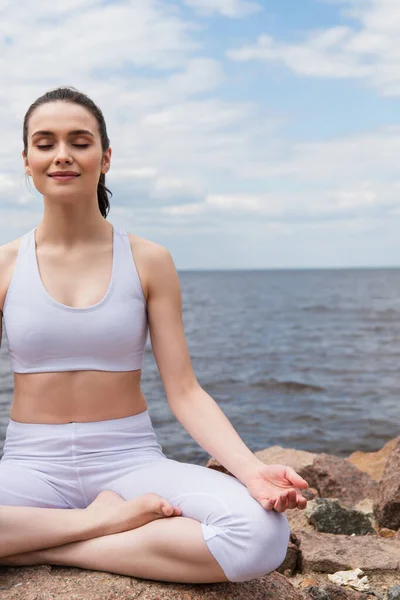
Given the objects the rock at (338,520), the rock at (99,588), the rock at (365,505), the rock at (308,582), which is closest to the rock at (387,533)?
the rock at (338,520)

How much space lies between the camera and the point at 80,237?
3223mm

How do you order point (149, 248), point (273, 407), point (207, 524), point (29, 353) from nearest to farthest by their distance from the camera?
point (207, 524) → point (29, 353) → point (149, 248) → point (273, 407)

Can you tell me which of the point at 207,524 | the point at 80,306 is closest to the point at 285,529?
the point at 207,524

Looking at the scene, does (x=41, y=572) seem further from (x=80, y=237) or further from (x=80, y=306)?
(x=80, y=237)

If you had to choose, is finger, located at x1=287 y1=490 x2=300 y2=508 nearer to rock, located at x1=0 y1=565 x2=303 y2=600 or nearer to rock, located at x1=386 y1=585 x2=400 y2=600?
rock, located at x1=0 y1=565 x2=303 y2=600

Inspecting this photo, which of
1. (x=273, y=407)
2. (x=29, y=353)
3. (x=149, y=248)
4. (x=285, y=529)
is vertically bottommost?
(x=273, y=407)

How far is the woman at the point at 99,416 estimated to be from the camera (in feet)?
8.88

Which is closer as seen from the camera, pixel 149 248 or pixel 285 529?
pixel 285 529

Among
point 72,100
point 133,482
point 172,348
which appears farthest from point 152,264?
point 133,482

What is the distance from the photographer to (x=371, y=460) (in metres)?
8.55

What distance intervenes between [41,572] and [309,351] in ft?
59.2

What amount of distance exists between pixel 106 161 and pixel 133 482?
132 centimetres

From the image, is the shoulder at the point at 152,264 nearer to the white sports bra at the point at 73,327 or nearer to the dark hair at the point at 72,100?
the white sports bra at the point at 73,327

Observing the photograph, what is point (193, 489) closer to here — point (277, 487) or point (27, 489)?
point (277, 487)
